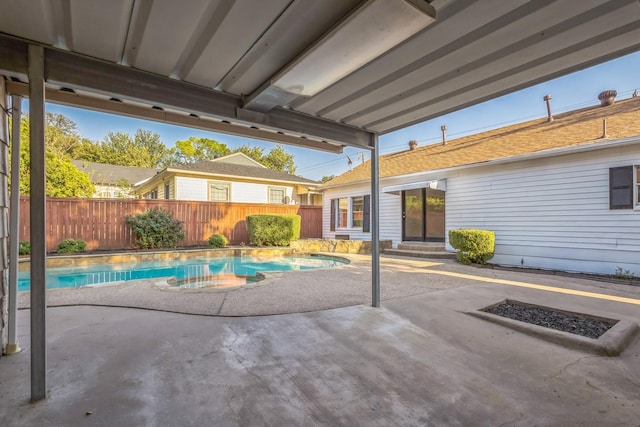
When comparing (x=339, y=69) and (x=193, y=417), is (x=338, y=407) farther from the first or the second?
(x=339, y=69)

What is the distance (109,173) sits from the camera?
22.3 meters

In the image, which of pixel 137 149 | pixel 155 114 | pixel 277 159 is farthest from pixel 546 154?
pixel 137 149

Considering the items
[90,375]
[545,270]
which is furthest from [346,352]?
[545,270]

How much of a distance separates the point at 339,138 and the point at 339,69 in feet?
5.03

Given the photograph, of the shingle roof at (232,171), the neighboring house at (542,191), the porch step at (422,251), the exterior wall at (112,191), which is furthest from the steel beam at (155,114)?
the exterior wall at (112,191)

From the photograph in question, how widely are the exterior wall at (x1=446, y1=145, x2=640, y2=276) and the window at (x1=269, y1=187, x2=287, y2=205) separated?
10451 mm

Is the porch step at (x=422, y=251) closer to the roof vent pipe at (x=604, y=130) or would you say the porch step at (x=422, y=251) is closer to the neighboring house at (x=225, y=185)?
the roof vent pipe at (x=604, y=130)

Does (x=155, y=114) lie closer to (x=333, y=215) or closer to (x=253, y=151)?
(x=333, y=215)

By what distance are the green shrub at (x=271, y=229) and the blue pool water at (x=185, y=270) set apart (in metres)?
1.50

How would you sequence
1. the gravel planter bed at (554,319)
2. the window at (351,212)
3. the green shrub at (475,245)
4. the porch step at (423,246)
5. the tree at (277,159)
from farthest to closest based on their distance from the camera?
1. the tree at (277,159)
2. the window at (351,212)
3. the porch step at (423,246)
4. the green shrub at (475,245)
5. the gravel planter bed at (554,319)

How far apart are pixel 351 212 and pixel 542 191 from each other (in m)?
7.03

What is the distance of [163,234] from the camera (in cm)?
1127

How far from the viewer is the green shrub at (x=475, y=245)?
804cm

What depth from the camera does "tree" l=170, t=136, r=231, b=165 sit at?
33.4 meters
